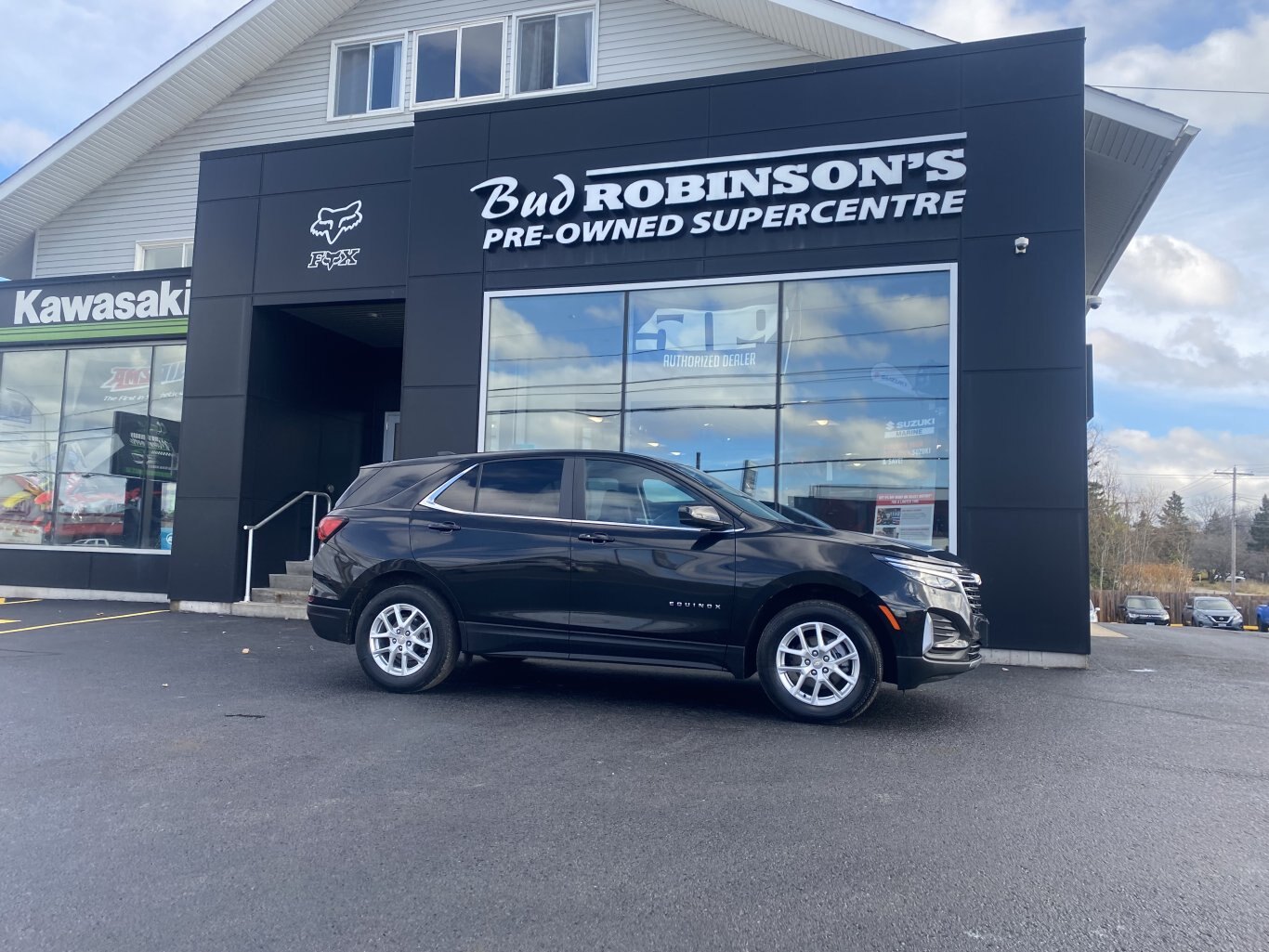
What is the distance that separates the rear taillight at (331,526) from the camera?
6.80 m

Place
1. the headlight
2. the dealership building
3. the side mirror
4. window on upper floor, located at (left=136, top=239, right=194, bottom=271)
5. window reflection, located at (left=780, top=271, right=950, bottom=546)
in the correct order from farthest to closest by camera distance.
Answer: window on upper floor, located at (left=136, top=239, right=194, bottom=271), window reflection, located at (left=780, top=271, right=950, bottom=546), the dealership building, the side mirror, the headlight

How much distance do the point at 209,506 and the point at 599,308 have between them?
5.88 m

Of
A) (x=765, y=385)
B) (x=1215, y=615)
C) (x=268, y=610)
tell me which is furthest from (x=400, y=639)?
(x=1215, y=615)

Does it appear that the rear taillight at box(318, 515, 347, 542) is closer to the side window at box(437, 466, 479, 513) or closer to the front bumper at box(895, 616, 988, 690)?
the side window at box(437, 466, 479, 513)

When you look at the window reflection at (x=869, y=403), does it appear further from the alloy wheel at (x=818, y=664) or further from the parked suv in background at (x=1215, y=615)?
the parked suv in background at (x=1215, y=615)

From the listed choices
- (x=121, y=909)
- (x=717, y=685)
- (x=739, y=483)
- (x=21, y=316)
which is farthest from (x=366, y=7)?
(x=121, y=909)

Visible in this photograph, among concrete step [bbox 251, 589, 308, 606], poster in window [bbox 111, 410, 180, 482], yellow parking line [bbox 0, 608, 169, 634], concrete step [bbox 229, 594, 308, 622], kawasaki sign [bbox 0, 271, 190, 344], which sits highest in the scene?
kawasaki sign [bbox 0, 271, 190, 344]

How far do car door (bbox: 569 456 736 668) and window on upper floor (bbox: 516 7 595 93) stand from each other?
9772mm

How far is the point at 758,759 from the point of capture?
191 inches

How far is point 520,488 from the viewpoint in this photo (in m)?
6.54

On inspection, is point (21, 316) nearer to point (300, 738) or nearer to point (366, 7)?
point (366, 7)

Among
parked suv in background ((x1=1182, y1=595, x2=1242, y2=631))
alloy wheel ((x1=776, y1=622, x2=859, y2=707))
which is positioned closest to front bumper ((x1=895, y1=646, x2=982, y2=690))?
alloy wheel ((x1=776, y1=622, x2=859, y2=707))

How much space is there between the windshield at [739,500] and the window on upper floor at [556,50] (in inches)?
381

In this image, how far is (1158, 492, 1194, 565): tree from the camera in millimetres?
66625
